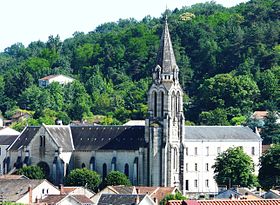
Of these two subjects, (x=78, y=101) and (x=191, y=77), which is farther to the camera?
(x=191, y=77)

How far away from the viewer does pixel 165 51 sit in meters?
100

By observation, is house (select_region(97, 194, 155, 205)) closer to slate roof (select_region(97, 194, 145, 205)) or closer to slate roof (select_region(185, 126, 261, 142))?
slate roof (select_region(97, 194, 145, 205))

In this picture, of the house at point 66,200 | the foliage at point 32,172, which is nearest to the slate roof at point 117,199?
the house at point 66,200

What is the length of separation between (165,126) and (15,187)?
1694cm

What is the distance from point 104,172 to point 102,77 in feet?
280

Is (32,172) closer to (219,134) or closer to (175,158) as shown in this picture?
(175,158)

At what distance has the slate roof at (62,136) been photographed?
102312mm

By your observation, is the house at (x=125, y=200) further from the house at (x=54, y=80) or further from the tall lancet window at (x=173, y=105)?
the house at (x=54, y=80)

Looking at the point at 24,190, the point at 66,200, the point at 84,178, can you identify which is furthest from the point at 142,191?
the point at 84,178

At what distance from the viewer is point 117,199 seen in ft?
246

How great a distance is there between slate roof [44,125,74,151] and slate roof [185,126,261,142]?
8.93 metres

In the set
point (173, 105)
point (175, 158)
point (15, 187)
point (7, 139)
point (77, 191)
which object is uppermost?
point (173, 105)

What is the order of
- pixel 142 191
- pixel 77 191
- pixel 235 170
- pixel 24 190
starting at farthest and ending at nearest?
pixel 235 170 < pixel 77 191 < pixel 142 191 < pixel 24 190

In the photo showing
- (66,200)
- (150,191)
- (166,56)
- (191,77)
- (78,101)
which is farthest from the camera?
(191,77)
